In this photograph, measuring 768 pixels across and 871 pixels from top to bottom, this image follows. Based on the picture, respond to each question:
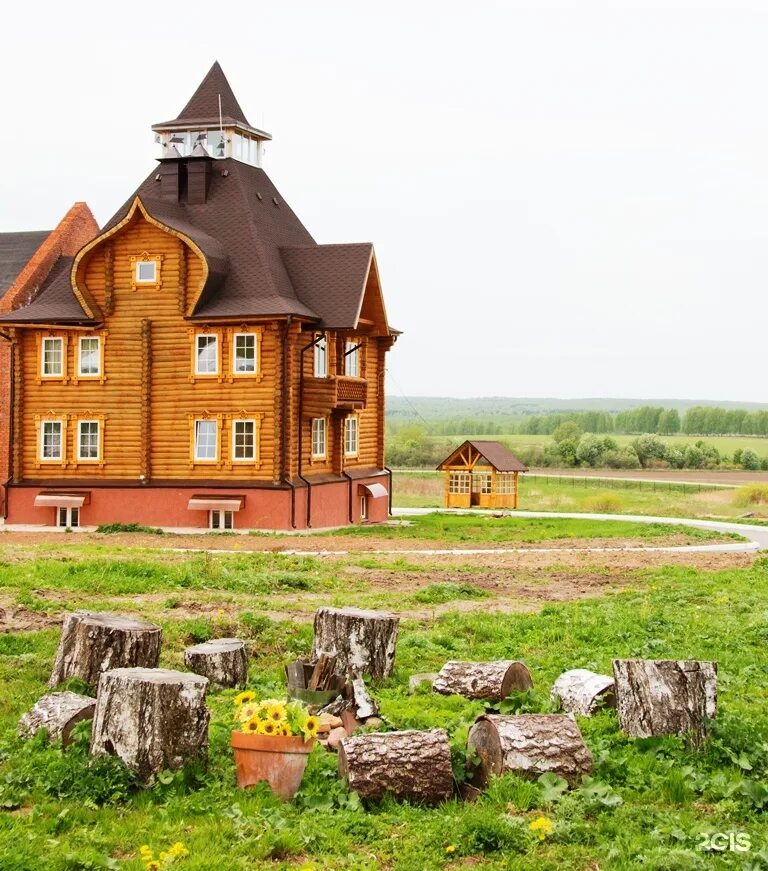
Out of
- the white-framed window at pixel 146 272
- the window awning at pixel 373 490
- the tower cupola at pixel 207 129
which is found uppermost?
the tower cupola at pixel 207 129

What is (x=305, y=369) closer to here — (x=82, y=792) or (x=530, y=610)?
(x=530, y=610)

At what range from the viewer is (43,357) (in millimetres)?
37406

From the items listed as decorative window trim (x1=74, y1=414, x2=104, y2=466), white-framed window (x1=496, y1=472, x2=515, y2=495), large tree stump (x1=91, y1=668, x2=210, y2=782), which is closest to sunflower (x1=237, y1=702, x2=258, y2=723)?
large tree stump (x1=91, y1=668, x2=210, y2=782)

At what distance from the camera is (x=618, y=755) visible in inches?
361

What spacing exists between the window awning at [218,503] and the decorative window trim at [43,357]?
6.08m

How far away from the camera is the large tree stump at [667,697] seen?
9.41m

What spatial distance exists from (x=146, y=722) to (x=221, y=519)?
26.7 metres

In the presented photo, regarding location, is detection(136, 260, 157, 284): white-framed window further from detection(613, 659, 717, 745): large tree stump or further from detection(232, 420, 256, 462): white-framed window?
detection(613, 659, 717, 745): large tree stump

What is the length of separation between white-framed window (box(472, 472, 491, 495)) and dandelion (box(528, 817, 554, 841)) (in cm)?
4418

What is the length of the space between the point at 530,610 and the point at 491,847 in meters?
9.92

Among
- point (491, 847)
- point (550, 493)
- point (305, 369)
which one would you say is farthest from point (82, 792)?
point (550, 493)

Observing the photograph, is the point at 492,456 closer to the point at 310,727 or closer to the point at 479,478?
the point at 479,478

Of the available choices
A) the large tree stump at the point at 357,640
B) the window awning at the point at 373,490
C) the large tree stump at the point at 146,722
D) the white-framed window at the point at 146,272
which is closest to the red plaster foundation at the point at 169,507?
the window awning at the point at 373,490

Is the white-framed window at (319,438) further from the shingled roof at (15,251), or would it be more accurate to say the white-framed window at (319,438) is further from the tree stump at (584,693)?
the tree stump at (584,693)
